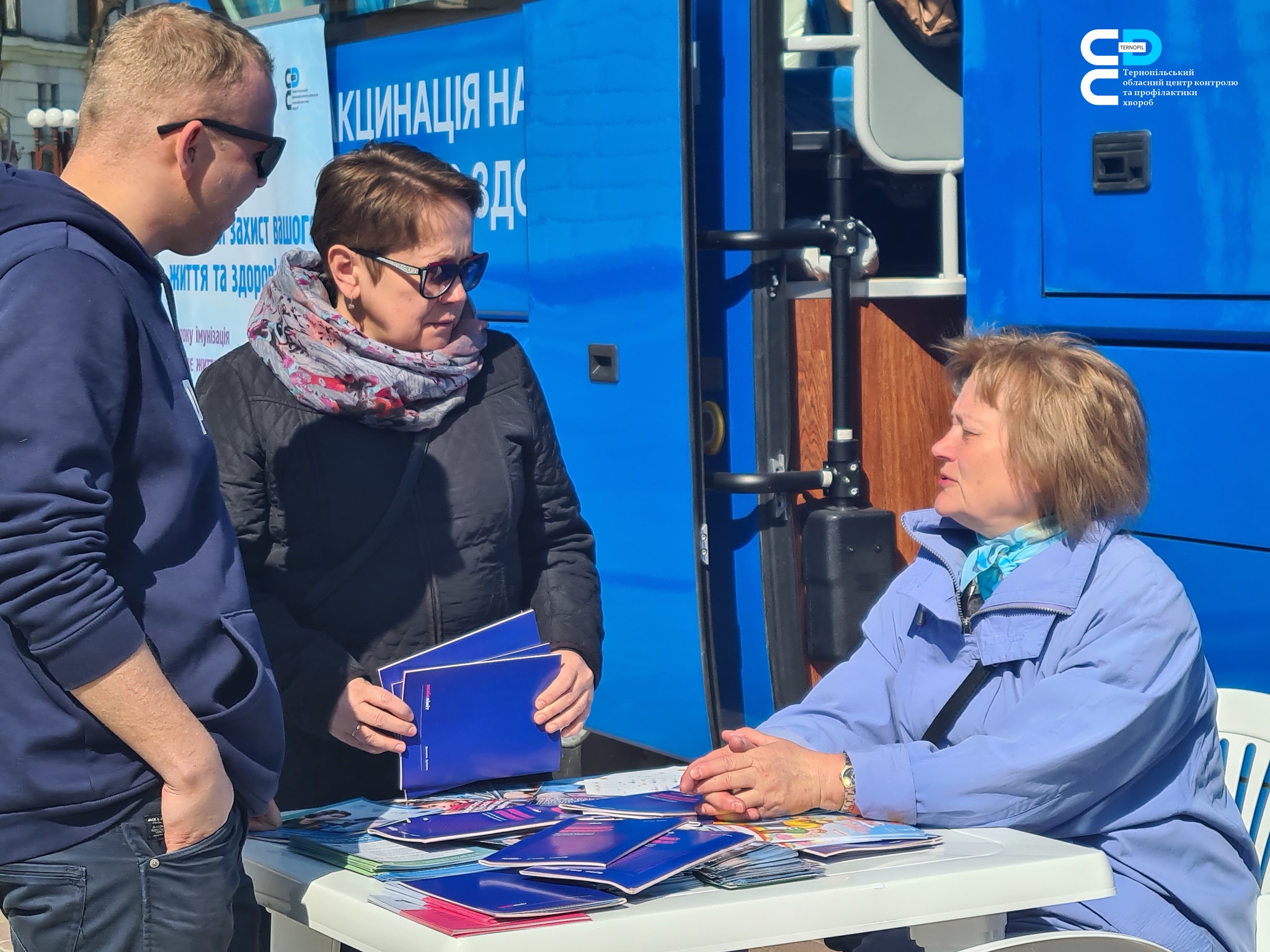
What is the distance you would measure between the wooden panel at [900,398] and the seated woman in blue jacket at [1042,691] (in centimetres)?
135

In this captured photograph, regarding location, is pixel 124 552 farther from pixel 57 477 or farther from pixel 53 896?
pixel 53 896

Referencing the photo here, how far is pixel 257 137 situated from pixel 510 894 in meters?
0.89

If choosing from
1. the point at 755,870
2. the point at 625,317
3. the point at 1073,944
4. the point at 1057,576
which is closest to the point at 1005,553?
the point at 1057,576

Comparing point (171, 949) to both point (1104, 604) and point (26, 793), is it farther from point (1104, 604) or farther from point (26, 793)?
point (1104, 604)

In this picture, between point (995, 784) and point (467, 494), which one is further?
point (467, 494)

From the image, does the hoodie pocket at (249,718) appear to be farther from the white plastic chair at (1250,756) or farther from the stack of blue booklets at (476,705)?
the white plastic chair at (1250,756)

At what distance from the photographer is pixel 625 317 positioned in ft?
11.7

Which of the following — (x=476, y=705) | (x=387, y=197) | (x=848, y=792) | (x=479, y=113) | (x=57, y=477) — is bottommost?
(x=848, y=792)

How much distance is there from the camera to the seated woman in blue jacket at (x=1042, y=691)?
2068mm

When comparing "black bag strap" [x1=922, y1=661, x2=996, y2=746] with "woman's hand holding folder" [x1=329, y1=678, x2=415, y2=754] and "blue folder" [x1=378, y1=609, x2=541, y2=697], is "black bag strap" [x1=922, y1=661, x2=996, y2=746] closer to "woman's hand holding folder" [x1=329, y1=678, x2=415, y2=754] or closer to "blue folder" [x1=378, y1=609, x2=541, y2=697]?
"blue folder" [x1=378, y1=609, x2=541, y2=697]

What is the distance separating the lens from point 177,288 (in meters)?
5.71

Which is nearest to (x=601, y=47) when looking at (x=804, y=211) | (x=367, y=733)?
(x=804, y=211)

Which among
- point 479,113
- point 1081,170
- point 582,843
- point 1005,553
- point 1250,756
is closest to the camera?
point 582,843

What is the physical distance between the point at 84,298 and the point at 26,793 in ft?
1.66
